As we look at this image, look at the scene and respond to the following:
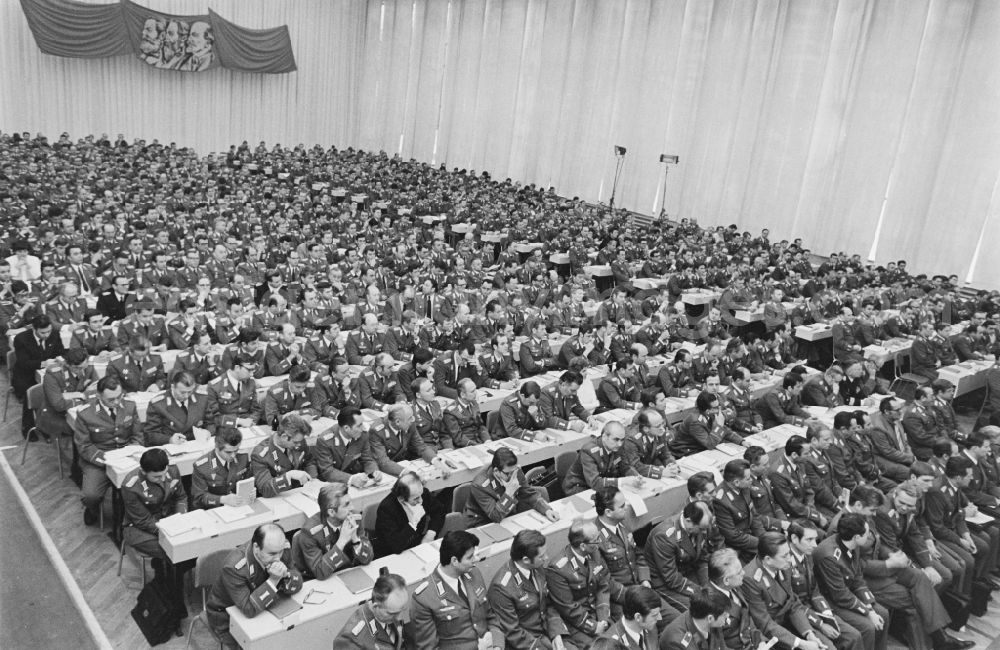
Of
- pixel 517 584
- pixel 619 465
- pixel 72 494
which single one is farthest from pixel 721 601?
pixel 72 494

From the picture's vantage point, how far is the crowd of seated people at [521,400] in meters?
5.16

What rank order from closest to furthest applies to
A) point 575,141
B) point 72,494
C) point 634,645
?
1. point 634,645
2. point 72,494
3. point 575,141

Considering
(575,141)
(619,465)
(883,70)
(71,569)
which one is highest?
(883,70)

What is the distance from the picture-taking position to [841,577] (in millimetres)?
5574

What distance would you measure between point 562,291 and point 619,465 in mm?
6389

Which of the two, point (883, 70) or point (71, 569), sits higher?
point (883, 70)

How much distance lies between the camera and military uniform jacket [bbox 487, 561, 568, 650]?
16.0ft

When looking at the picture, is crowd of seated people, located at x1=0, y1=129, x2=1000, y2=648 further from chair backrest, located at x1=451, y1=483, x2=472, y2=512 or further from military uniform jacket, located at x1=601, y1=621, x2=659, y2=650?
chair backrest, located at x1=451, y1=483, x2=472, y2=512

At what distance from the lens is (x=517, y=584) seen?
4.93 metres

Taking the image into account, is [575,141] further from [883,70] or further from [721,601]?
[721,601]

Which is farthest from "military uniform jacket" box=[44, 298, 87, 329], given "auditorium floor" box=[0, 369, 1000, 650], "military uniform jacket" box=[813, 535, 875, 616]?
"military uniform jacket" box=[813, 535, 875, 616]

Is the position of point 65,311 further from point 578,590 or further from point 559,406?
point 578,590

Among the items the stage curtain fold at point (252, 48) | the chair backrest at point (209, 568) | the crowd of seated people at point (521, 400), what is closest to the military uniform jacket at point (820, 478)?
the crowd of seated people at point (521, 400)

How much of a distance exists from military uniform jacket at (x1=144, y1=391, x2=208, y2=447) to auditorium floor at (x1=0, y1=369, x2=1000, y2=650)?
89cm
